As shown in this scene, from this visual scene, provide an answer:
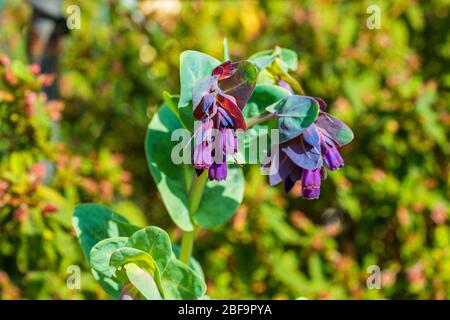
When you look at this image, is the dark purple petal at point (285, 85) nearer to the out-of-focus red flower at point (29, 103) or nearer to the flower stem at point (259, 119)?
the flower stem at point (259, 119)

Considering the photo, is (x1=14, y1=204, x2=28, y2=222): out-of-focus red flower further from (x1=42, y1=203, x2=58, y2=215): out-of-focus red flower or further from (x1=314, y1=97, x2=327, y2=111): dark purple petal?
(x1=314, y1=97, x2=327, y2=111): dark purple petal

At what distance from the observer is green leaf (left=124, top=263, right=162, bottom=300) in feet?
3.87

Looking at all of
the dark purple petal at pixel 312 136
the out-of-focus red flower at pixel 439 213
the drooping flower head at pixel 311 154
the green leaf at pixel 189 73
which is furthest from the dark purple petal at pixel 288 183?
the out-of-focus red flower at pixel 439 213

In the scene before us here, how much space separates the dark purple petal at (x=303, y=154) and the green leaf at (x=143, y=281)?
13.1 inches

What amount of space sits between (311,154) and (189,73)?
27cm

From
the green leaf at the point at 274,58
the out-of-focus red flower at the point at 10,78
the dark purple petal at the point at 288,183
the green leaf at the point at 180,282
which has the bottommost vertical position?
the green leaf at the point at 180,282

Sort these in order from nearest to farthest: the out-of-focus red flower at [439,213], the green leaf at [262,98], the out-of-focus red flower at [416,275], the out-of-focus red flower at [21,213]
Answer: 1. the green leaf at [262,98]
2. the out-of-focus red flower at [21,213]
3. the out-of-focus red flower at [416,275]
4. the out-of-focus red flower at [439,213]

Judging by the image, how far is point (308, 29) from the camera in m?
2.73

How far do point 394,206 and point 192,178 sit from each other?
1.18 meters

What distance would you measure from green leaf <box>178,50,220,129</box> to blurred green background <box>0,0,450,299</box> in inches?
26.7

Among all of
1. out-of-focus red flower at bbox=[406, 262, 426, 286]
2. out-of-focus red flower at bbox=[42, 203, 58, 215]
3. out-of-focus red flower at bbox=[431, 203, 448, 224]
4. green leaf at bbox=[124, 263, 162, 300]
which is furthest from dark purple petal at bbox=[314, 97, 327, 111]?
out-of-focus red flower at bbox=[431, 203, 448, 224]

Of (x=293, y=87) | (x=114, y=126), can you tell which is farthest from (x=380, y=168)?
(x=293, y=87)

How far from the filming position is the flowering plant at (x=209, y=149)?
1.16m

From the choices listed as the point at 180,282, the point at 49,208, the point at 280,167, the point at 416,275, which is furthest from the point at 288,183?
the point at 416,275
